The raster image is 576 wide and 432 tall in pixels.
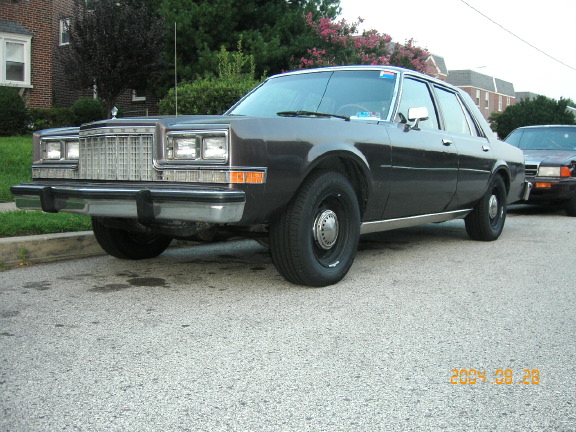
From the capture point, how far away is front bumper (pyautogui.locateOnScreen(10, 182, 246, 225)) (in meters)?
3.70

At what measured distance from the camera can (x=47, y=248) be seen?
545 centimetres

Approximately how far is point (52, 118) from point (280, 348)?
53.7ft

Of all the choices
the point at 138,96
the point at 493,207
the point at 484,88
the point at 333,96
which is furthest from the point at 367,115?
the point at 484,88

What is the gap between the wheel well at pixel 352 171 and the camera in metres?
4.52

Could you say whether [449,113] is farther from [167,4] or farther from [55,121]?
[167,4]

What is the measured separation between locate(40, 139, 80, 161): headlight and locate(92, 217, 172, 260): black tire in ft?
2.13

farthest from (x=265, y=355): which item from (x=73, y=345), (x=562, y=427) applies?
(x=562, y=427)

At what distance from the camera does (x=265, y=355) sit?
3.07m

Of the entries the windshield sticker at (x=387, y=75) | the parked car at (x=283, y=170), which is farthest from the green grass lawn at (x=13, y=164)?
the windshield sticker at (x=387, y=75)

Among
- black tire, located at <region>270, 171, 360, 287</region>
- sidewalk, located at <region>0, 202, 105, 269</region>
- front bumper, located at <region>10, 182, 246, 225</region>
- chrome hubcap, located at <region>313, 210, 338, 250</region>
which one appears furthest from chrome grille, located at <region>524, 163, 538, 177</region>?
front bumper, located at <region>10, 182, 246, 225</region>

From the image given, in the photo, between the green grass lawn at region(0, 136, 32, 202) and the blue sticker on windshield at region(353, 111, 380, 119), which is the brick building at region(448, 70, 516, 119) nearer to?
the green grass lawn at region(0, 136, 32, 202)

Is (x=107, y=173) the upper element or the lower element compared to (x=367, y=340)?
upper

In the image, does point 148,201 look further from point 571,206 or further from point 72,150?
point 571,206

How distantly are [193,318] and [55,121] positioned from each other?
15.6 m
